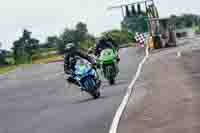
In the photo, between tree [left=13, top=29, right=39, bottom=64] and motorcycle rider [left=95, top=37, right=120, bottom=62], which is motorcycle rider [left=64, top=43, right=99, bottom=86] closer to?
motorcycle rider [left=95, top=37, right=120, bottom=62]

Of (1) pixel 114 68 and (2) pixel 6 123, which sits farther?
(1) pixel 114 68

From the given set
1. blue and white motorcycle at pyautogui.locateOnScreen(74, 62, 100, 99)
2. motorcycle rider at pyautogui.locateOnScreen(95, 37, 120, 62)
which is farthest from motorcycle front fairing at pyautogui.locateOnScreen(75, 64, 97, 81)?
motorcycle rider at pyautogui.locateOnScreen(95, 37, 120, 62)

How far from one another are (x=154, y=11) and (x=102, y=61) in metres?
33.7

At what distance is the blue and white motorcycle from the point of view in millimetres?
22734

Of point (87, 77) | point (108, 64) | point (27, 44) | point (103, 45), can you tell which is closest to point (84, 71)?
point (87, 77)

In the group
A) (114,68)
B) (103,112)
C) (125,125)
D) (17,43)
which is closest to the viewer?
(125,125)

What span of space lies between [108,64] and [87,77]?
5.12 meters

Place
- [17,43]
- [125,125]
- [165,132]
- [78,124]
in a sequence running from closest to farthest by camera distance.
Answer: [165,132] < [125,125] < [78,124] < [17,43]

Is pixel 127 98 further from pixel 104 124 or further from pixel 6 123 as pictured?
pixel 104 124

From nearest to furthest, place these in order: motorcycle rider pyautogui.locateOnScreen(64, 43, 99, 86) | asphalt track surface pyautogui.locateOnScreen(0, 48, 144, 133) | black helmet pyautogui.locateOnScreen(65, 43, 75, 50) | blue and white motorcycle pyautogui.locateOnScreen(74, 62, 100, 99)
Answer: asphalt track surface pyautogui.locateOnScreen(0, 48, 144, 133), black helmet pyautogui.locateOnScreen(65, 43, 75, 50), blue and white motorcycle pyautogui.locateOnScreen(74, 62, 100, 99), motorcycle rider pyautogui.locateOnScreen(64, 43, 99, 86)

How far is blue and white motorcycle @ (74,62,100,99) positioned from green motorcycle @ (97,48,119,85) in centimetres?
463

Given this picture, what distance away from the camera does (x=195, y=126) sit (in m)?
12.6

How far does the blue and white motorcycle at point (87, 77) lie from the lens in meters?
22.7

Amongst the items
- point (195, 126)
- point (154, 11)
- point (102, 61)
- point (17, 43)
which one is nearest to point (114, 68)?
point (102, 61)
